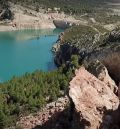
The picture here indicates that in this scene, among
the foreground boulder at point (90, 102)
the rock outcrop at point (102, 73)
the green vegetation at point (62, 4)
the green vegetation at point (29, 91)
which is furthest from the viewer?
the green vegetation at point (62, 4)

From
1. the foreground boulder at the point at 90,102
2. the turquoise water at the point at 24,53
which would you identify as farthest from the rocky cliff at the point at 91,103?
the turquoise water at the point at 24,53

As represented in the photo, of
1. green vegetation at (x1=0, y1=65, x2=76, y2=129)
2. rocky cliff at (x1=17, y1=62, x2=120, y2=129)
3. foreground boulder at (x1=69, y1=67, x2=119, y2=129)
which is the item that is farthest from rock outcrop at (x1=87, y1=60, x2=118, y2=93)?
green vegetation at (x1=0, y1=65, x2=76, y2=129)

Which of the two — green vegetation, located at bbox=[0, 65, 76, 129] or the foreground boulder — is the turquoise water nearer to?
green vegetation, located at bbox=[0, 65, 76, 129]

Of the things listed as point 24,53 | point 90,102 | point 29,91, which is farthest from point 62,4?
point 90,102

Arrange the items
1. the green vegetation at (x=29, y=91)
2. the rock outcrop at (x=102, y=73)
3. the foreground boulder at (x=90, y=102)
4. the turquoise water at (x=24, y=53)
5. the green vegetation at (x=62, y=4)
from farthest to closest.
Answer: the green vegetation at (x=62, y=4) < the turquoise water at (x=24, y=53) < the green vegetation at (x=29, y=91) < the rock outcrop at (x=102, y=73) < the foreground boulder at (x=90, y=102)

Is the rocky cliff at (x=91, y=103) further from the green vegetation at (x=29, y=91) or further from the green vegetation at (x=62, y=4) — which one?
the green vegetation at (x=62, y=4)

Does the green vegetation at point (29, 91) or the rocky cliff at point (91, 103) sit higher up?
the rocky cliff at point (91, 103)
